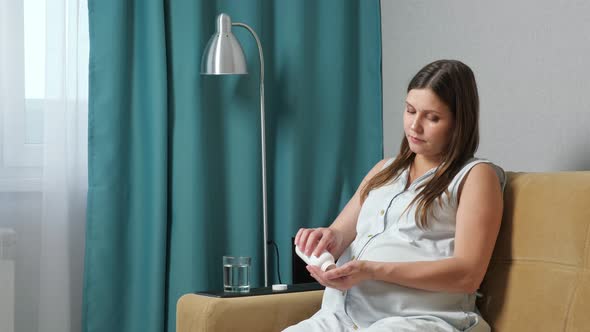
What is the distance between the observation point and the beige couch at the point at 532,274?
167cm

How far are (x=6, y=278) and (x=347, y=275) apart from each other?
1.39 m

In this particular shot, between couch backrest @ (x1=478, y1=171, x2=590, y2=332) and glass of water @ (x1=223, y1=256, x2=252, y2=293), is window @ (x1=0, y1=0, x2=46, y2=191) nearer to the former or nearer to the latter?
glass of water @ (x1=223, y1=256, x2=252, y2=293)

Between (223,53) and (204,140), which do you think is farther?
(204,140)

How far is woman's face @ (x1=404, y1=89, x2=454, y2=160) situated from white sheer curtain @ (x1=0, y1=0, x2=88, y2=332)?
139 cm

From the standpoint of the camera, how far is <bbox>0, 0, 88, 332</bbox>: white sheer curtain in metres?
2.80

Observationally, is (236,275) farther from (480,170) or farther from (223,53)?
(223,53)

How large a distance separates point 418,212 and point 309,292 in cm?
43

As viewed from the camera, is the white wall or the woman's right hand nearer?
the woman's right hand

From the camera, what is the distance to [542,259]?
5.74ft

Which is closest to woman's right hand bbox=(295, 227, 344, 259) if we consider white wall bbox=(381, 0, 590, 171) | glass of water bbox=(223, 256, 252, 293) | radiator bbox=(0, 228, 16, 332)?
glass of water bbox=(223, 256, 252, 293)

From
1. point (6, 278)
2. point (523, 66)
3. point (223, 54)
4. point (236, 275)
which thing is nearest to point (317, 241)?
point (236, 275)

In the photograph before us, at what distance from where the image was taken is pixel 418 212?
6.17 feet

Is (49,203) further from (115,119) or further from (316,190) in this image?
(316,190)

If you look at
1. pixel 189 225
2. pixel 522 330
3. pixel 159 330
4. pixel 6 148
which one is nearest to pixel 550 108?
pixel 522 330
